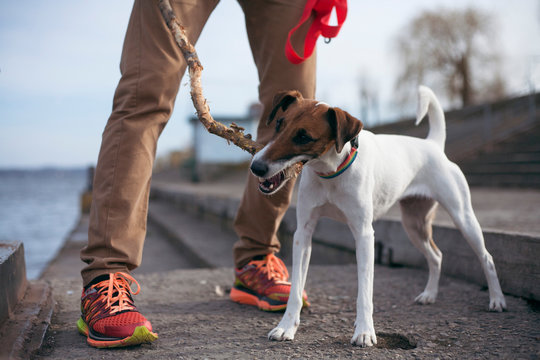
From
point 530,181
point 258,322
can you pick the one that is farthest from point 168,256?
point 530,181

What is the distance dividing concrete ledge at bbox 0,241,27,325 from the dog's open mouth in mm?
1244

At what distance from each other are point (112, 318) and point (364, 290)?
1.08 metres

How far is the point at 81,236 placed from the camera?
7656 mm

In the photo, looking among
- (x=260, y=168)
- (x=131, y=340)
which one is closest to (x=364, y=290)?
(x=260, y=168)

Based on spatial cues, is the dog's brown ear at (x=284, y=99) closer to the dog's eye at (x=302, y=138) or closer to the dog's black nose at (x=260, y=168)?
the dog's eye at (x=302, y=138)

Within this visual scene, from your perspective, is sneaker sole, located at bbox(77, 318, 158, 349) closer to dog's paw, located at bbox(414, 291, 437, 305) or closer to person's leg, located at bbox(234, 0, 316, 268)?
person's leg, located at bbox(234, 0, 316, 268)

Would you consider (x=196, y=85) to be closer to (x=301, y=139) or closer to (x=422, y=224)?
(x=301, y=139)

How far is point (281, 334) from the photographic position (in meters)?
2.02

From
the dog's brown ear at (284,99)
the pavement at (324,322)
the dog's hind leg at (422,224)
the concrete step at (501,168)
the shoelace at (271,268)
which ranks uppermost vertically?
Result: the dog's brown ear at (284,99)

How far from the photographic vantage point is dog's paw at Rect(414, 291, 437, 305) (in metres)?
2.58

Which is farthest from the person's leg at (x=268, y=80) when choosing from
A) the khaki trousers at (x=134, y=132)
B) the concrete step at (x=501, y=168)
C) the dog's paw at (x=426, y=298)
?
the concrete step at (x=501, y=168)

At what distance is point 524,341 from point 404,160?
3.27 feet

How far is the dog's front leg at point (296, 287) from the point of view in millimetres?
2032

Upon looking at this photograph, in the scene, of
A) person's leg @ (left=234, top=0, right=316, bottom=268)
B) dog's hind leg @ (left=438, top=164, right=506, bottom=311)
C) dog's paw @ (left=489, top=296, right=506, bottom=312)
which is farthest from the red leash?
dog's paw @ (left=489, top=296, right=506, bottom=312)
